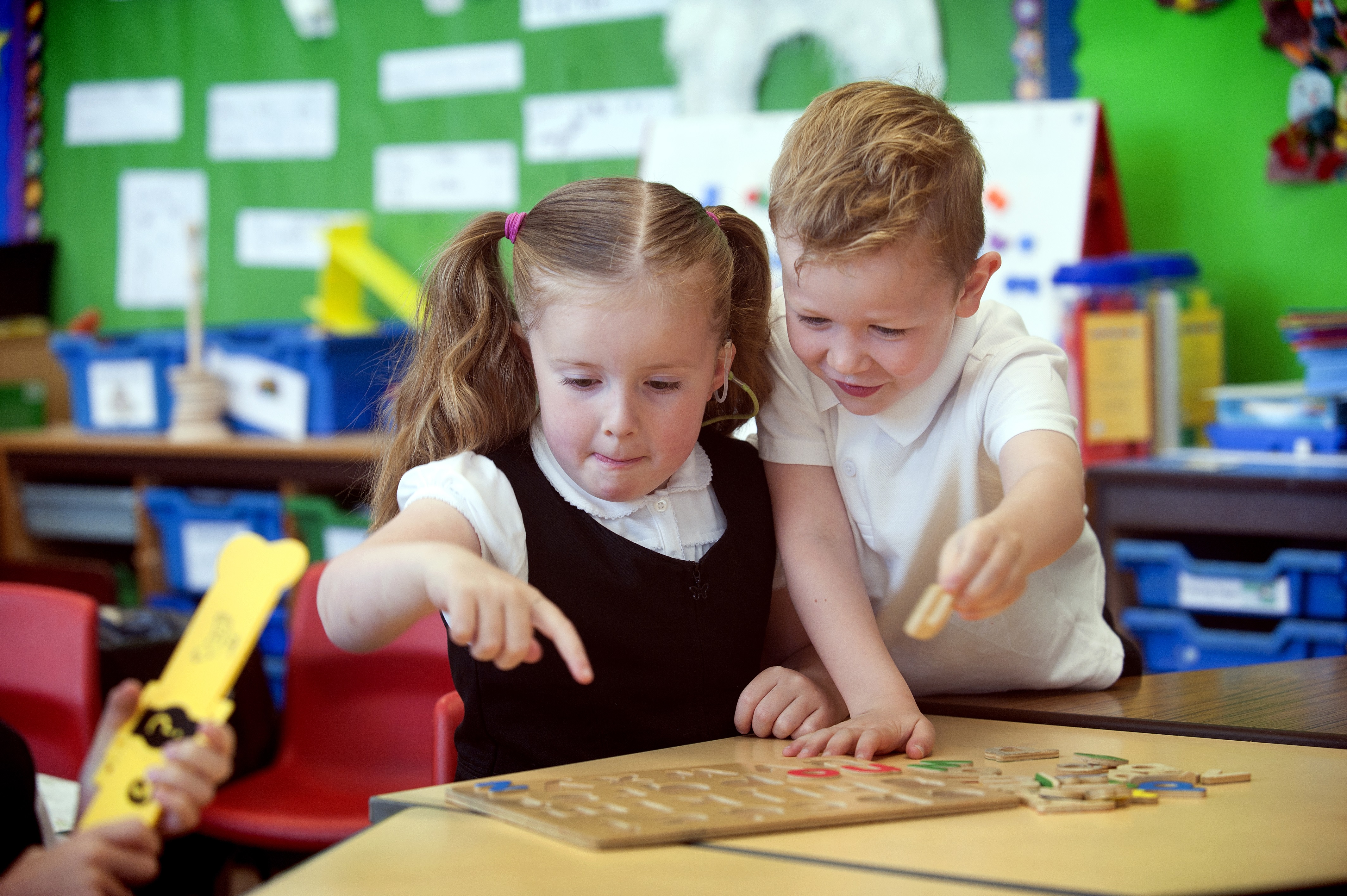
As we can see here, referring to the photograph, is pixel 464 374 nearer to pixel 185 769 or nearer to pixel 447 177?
pixel 185 769

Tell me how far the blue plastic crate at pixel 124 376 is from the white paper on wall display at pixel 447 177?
683 millimetres

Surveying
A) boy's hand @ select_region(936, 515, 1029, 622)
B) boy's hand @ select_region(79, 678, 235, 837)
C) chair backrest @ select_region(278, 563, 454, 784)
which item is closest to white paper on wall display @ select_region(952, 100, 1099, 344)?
chair backrest @ select_region(278, 563, 454, 784)

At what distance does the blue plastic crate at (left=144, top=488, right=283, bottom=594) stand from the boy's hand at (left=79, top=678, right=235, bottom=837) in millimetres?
2100

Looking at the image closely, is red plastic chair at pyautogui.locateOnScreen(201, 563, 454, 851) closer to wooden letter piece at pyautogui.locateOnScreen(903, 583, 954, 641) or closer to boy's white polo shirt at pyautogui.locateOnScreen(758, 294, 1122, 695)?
boy's white polo shirt at pyautogui.locateOnScreen(758, 294, 1122, 695)

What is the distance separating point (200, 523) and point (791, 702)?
224 cm

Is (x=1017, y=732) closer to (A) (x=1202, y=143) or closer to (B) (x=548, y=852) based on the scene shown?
(B) (x=548, y=852)

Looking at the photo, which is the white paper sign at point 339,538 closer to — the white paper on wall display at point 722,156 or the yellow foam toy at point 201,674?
the white paper on wall display at point 722,156

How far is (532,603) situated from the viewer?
675 millimetres

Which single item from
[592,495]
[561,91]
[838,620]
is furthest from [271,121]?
[838,620]

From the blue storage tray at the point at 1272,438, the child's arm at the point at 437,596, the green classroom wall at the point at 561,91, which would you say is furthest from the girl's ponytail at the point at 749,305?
the blue storage tray at the point at 1272,438

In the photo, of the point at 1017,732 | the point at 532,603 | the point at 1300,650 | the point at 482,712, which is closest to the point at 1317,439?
the point at 1300,650

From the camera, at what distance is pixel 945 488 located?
1031 millimetres

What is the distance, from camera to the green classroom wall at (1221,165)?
2188 millimetres

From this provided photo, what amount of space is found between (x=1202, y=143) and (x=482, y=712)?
6.26 feet
